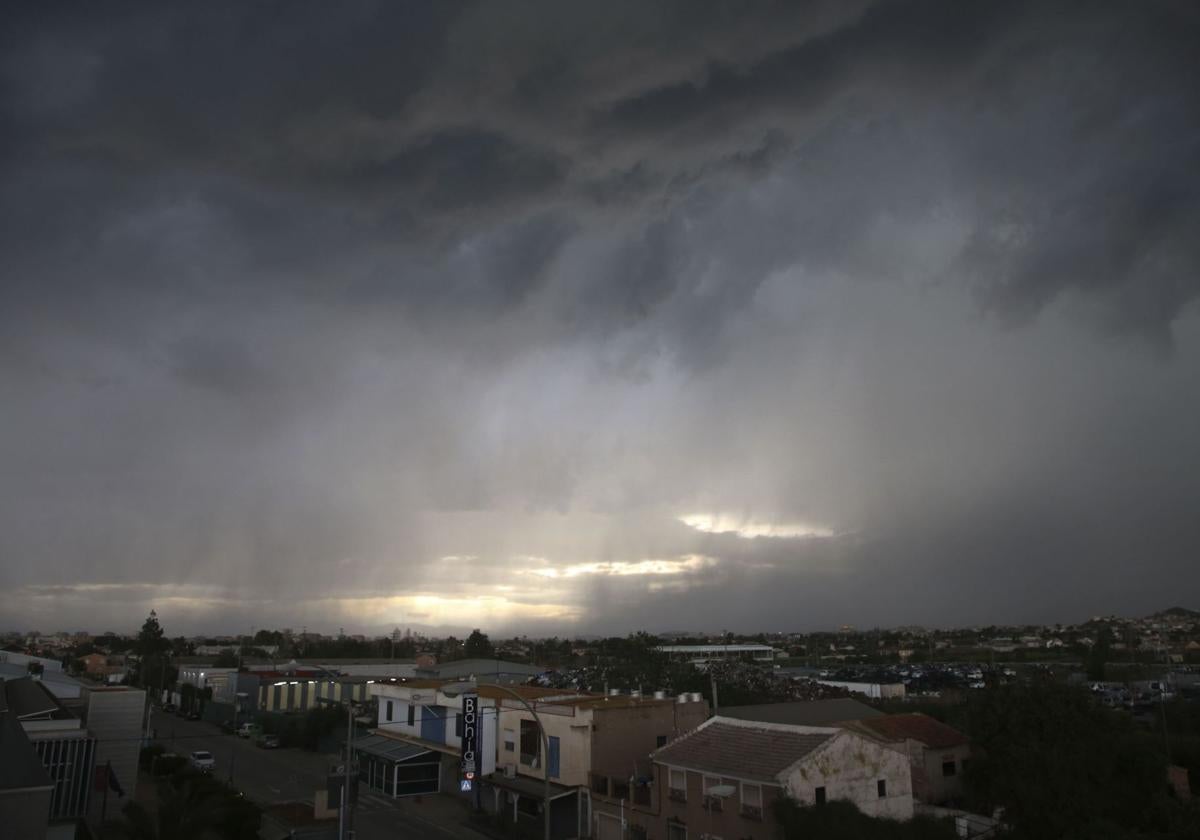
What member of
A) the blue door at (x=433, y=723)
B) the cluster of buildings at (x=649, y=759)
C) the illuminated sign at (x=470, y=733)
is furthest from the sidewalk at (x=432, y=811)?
the blue door at (x=433, y=723)

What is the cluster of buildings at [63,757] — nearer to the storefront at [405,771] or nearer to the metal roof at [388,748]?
the metal roof at [388,748]

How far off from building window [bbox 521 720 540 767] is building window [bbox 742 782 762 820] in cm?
1651

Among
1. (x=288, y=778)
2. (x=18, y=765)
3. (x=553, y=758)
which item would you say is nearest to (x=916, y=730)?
(x=553, y=758)

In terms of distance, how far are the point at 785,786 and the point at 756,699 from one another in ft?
157

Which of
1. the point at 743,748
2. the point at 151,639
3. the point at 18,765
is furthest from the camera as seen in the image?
the point at 151,639

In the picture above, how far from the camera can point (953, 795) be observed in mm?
45688

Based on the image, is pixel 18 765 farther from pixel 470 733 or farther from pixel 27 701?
pixel 470 733

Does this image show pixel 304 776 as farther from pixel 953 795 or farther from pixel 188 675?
pixel 188 675

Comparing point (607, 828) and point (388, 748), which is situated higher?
point (388, 748)

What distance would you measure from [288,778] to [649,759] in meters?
32.9

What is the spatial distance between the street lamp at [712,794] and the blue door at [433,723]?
2580 centimetres

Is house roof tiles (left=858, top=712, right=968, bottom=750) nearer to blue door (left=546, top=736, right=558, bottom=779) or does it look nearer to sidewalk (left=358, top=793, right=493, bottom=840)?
blue door (left=546, top=736, right=558, bottom=779)

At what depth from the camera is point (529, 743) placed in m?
47.0

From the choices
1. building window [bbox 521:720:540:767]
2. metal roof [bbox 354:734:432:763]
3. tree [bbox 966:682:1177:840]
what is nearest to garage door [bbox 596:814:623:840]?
building window [bbox 521:720:540:767]
